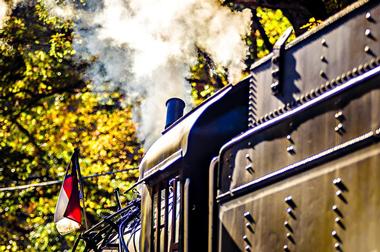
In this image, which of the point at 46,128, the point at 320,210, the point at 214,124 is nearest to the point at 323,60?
the point at 320,210

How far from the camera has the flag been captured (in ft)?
29.5

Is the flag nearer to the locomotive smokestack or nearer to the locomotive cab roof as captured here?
the locomotive smokestack

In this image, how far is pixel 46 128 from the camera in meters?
20.2

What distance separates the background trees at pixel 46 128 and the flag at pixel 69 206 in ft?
30.4

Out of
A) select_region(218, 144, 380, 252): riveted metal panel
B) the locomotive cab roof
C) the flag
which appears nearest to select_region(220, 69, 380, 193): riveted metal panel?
select_region(218, 144, 380, 252): riveted metal panel

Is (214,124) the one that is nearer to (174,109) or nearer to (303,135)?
(303,135)

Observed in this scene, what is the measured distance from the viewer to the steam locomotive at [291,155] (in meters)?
3.92

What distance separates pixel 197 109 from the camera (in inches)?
257

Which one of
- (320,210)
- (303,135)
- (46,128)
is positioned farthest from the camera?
(46,128)

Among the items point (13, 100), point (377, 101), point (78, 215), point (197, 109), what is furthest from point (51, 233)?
point (377, 101)

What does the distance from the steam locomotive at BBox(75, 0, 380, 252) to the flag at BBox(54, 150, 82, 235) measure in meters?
2.55

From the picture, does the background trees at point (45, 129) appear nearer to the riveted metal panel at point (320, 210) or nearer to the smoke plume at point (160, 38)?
the smoke plume at point (160, 38)

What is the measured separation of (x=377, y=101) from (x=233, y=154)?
1705 mm

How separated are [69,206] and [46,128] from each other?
11400mm
